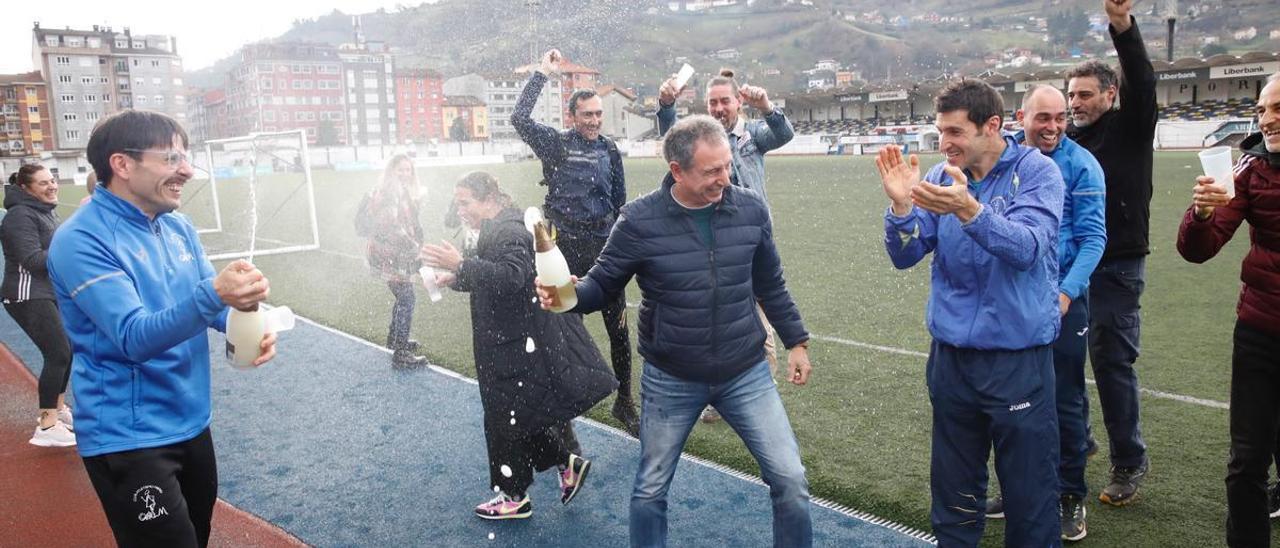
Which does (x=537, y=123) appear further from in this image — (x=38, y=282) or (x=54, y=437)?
(x=54, y=437)

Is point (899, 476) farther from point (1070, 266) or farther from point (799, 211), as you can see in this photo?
point (799, 211)

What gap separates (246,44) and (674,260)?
58.7 metres

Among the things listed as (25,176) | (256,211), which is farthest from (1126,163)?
(256,211)

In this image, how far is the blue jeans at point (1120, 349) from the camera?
168 inches

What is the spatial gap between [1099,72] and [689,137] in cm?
248

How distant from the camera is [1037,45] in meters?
127

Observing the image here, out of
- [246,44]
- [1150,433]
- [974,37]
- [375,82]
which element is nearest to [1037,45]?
[974,37]

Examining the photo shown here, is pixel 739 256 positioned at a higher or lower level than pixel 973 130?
lower

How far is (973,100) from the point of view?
3074 millimetres

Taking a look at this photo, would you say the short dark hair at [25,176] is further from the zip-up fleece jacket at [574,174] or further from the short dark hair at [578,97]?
the short dark hair at [578,97]

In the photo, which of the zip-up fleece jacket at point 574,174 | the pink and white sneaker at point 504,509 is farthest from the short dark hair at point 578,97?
the pink and white sneaker at point 504,509

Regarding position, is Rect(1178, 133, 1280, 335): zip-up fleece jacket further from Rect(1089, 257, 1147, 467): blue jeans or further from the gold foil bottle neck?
the gold foil bottle neck

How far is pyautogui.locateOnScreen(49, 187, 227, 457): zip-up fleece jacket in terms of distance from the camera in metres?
2.49

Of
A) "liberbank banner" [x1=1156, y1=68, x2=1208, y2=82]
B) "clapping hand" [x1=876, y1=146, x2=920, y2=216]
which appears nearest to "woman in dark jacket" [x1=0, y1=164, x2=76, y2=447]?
"clapping hand" [x1=876, y1=146, x2=920, y2=216]
